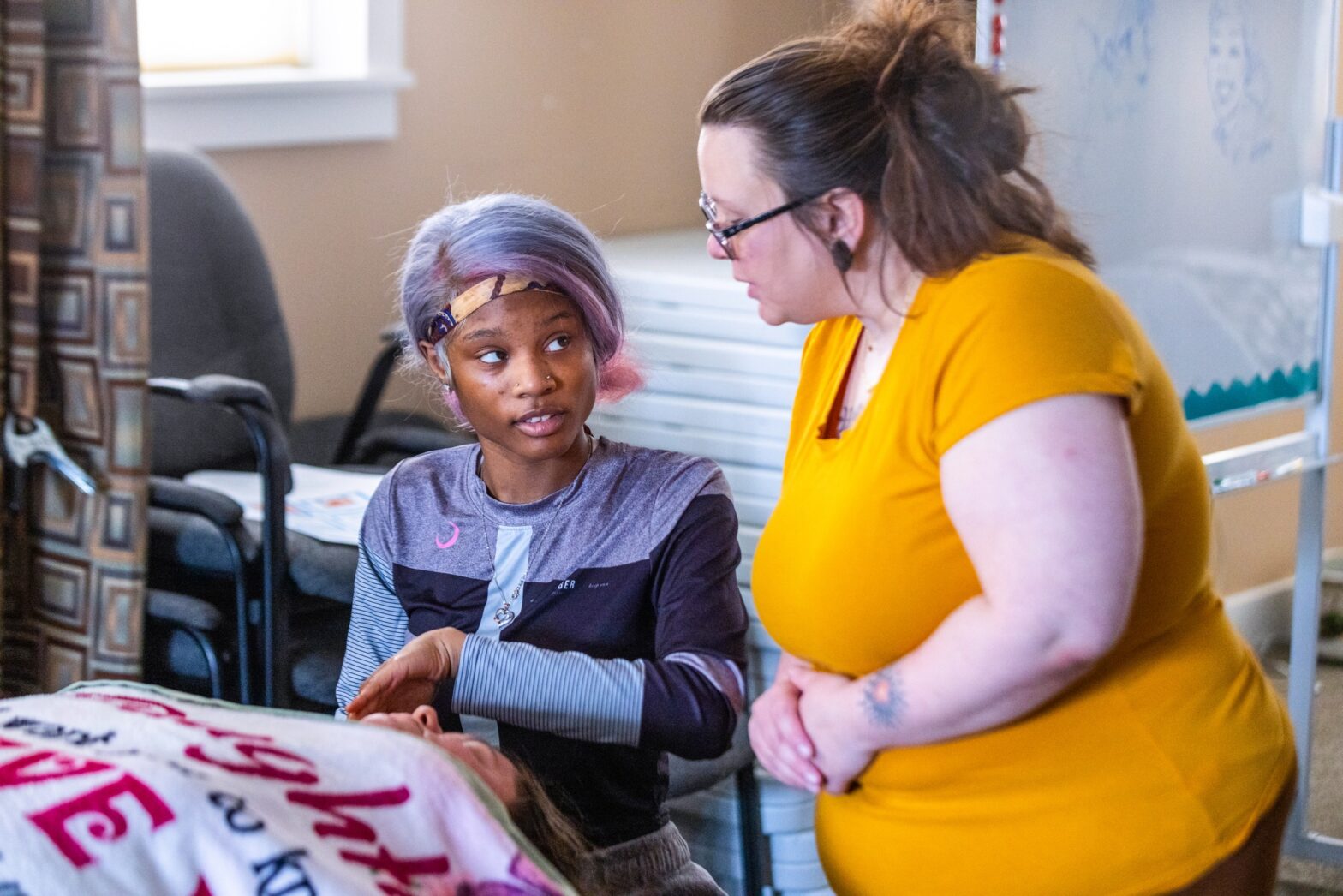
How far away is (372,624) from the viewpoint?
4.99 feet

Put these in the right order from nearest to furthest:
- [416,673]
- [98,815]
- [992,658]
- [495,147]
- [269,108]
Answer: [98,815] → [992,658] → [416,673] → [269,108] → [495,147]

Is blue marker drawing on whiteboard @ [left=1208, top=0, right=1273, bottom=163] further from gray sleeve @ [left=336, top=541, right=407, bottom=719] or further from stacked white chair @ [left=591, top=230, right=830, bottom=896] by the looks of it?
gray sleeve @ [left=336, top=541, right=407, bottom=719]

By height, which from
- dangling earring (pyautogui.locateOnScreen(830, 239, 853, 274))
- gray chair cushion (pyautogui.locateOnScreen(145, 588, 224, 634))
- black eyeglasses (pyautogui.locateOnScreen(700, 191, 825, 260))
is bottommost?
gray chair cushion (pyautogui.locateOnScreen(145, 588, 224, 634))

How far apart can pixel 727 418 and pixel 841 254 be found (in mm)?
1098

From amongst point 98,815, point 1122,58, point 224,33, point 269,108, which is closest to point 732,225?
point 98,815

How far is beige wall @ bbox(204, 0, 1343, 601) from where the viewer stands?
2896 millimetres

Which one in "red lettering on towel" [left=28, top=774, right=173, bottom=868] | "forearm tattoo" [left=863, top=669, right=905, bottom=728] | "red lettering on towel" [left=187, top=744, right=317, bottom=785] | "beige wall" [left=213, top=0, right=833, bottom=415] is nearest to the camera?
"red lettering on towel" [left=28, top=774, right=173, bottom=868]

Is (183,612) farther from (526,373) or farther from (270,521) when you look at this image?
(526,373)

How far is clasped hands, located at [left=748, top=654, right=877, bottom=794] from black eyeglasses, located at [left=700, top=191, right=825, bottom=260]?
346 millimetres

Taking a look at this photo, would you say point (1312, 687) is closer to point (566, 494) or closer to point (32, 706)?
point (566, 494)

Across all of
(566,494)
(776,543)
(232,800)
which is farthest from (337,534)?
(232,800)

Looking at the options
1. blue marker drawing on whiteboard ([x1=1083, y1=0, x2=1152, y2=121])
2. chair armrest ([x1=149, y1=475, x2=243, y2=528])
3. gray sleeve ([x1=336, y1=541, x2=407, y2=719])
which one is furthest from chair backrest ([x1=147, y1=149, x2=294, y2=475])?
blue marker drawing on whiteboard ([x1=1083, y1=0, x2=1152, y2=121])

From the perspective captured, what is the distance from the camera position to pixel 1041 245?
114 centimetres

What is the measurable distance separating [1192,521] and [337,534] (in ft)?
4.40
